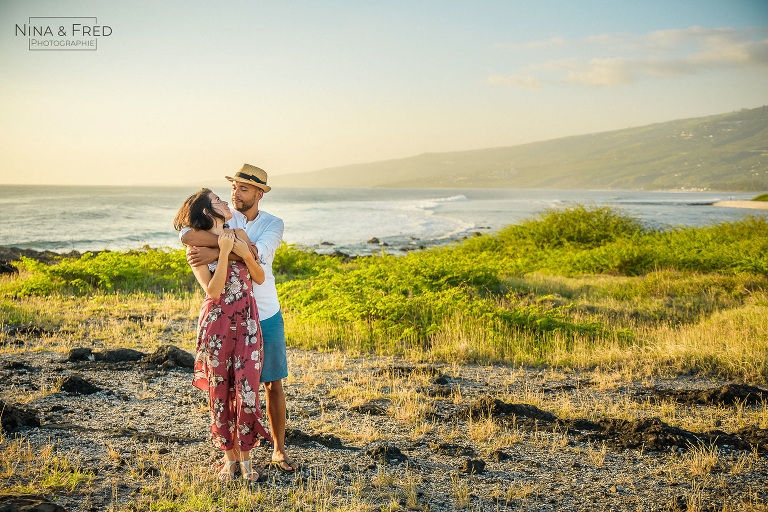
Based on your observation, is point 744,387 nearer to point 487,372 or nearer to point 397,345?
point 487,372

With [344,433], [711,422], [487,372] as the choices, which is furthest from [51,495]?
[711,422]

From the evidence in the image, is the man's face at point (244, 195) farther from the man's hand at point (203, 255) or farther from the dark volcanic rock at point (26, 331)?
the dark volcanic rock at point (26, 331)

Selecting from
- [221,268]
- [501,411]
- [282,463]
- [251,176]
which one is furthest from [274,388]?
[501,411]

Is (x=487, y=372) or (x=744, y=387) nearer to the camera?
(x=744, y=387)

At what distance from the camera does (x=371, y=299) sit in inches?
390

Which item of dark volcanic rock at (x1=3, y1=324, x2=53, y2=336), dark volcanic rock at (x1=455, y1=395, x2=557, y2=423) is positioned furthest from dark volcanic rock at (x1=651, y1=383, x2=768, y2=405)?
dark volcanic rock at (x1=3, y1=324, x2=53, y2=336)

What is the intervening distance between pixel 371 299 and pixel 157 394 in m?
4.48

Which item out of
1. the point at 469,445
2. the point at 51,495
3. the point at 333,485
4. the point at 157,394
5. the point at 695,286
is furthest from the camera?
the point at 695,286

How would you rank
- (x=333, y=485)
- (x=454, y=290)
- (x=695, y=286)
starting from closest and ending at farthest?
(x=333, y=485)
(x=454, y=290)
(x=695, y=286)

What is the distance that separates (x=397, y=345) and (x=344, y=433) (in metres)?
3.69

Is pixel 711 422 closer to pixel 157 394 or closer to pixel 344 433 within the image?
pixel 344 433

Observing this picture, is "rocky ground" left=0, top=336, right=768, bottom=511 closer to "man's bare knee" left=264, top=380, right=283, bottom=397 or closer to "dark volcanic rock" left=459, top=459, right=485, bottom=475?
"dark volcanic rock" left=459, top=459, right=485, bottom=475

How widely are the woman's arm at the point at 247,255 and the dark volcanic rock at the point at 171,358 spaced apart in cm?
402

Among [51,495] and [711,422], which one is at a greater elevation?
[51,495]
